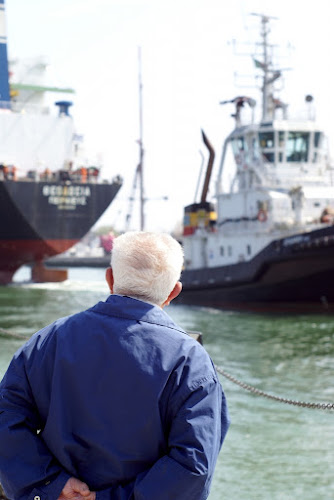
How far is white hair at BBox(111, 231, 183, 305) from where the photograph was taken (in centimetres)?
179

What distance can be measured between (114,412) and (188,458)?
21 centimetres

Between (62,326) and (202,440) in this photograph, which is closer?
(202,440)

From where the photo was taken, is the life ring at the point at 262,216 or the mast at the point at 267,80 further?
the mast at the point at 267,80

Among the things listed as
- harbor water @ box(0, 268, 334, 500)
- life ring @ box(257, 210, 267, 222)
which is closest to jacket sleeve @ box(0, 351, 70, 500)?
harbor water @ box(0, 268, 334, 500)

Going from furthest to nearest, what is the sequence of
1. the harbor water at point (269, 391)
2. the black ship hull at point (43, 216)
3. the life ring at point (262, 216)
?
the black ship hull at point (43, 216), the life ring at point (262, 216), the harbor water at point (269, 391)

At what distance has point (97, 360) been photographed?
1688 millimetres

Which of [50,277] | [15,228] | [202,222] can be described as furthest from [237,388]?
[50,277]

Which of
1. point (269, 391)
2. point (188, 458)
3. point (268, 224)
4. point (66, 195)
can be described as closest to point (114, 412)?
point (188, 458)

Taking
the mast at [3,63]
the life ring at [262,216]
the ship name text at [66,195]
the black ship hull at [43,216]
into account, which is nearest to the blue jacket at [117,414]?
the mast at [3,63]

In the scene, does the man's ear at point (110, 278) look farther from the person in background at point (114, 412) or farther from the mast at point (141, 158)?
the mast at point (141, 158)

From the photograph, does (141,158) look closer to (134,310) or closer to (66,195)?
(66,195)

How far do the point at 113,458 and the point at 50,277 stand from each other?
30591 millimetres

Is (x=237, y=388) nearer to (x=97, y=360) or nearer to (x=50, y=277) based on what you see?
(x=97, y=360)

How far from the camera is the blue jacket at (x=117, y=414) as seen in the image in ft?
5.39
